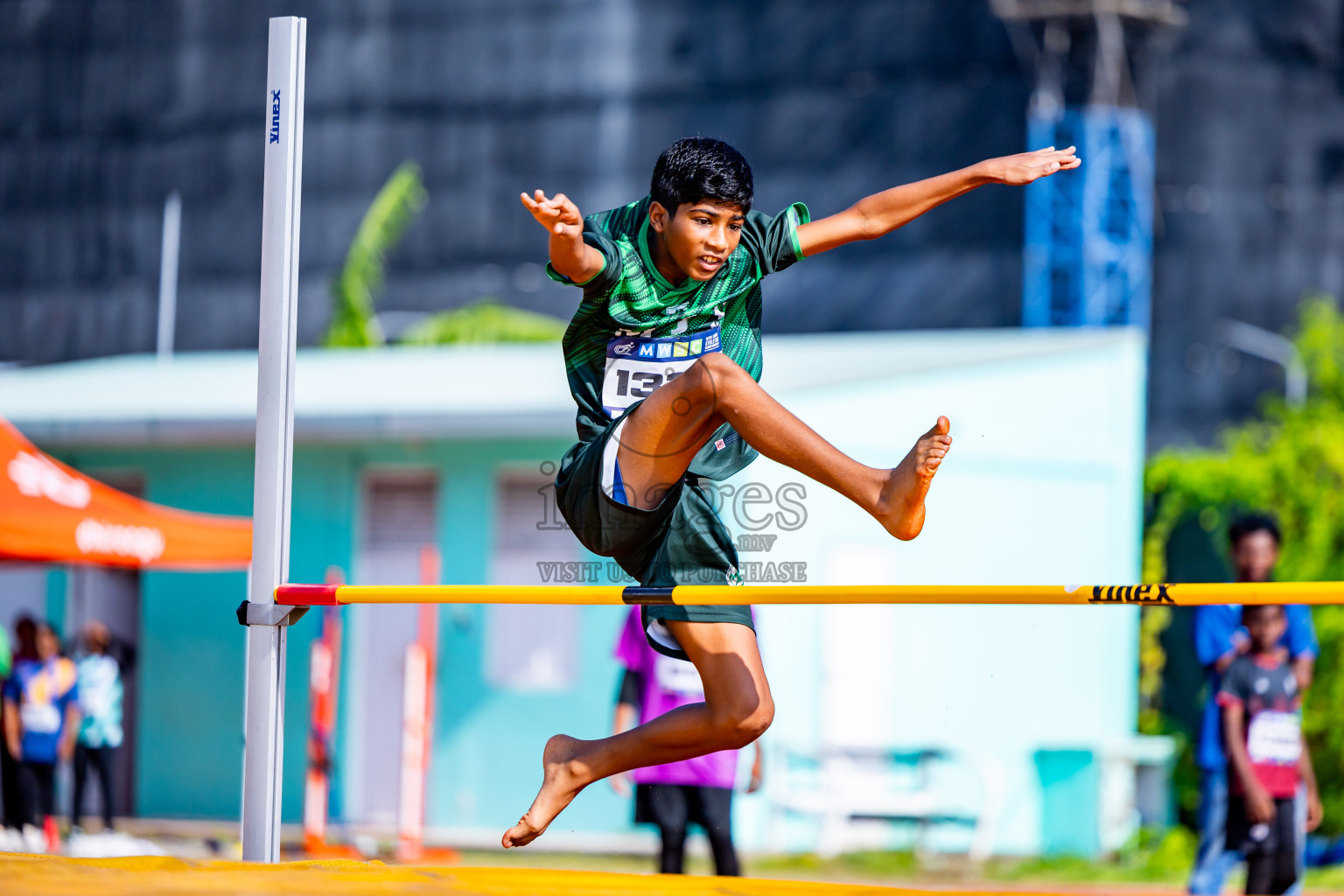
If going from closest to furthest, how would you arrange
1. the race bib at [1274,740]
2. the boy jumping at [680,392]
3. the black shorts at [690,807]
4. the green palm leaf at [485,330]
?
the boy jumping at [680,392]
the black shorts at [690,807]
the race bib at [1274,740]
the green palm leaf at [485,330]

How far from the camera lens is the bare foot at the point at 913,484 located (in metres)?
3.80

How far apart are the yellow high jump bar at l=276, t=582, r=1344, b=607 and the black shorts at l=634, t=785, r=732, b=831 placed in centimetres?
232

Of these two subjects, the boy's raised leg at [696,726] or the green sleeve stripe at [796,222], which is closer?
the boy's raised leg at [696,726]

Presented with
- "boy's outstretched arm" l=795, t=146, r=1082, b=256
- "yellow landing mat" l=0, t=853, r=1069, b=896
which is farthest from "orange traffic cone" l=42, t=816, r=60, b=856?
"boy's outstretched arm" l=795, t=146, r=1082, b=256

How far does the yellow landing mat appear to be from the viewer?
3779 millimetres

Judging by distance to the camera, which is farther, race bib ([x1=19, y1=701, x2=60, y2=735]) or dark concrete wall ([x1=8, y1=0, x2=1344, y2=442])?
dark concrete wall ([x1=8, y1=0, x2=1344, y2=442])

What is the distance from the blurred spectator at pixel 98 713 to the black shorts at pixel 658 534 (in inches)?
297

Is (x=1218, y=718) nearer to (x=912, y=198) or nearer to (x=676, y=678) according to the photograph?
(x=676, y=678)

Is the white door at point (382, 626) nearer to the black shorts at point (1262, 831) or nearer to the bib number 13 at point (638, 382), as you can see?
the black shorts at point (1262, 831)

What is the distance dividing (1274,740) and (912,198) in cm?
319

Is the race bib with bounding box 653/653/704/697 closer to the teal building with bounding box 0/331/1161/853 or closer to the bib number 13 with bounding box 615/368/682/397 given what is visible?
the bib number 13 with bounding box 615/368/682/397

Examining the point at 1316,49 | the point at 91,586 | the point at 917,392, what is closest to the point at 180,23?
the point at 91,586

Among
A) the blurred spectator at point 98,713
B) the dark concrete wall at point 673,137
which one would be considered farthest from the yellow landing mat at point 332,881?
the dark concrete wall at point 673,137

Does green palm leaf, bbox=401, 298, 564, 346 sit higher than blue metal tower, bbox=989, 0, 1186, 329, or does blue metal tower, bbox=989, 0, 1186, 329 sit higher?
blue metal tower, bbox=989, 0, 1186, 329
